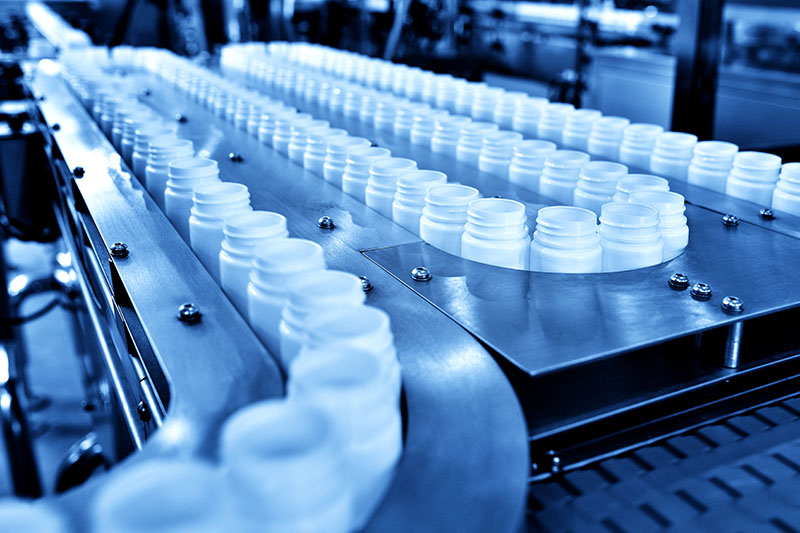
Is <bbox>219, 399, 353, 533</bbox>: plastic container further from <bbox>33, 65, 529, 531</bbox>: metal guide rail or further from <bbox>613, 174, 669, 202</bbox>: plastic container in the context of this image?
<bbox>613, 174, 669, 202</bbox>: plastic container

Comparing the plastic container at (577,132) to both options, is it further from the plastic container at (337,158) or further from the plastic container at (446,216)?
the plastic container at (446,216)

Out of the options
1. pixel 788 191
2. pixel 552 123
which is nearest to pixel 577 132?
pixel 552 123

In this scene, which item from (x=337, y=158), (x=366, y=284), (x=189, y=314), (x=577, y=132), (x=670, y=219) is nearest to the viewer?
(x=189, y=314)

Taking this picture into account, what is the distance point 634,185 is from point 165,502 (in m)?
0.85

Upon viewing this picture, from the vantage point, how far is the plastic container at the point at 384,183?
114 cm

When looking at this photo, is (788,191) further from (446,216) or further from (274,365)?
(274,365)

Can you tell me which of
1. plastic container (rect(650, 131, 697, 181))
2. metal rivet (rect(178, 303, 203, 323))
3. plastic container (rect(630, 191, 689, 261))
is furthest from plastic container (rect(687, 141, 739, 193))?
metal rivet (rect(178, 303, 203, 323))

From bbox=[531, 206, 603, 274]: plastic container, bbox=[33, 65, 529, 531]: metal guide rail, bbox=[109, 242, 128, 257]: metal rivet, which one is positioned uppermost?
bbox=[531, 206, 603, 274]: plastic container

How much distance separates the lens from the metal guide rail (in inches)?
21.4

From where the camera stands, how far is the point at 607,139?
1.46 metres

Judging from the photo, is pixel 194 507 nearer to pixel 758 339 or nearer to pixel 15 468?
pixel 758 339

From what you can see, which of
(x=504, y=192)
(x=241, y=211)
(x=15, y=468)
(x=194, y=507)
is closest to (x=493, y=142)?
(x=504, y=192)

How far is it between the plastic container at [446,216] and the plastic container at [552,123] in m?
0.63

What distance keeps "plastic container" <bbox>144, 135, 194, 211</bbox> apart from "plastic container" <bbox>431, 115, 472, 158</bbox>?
1.59 feet
